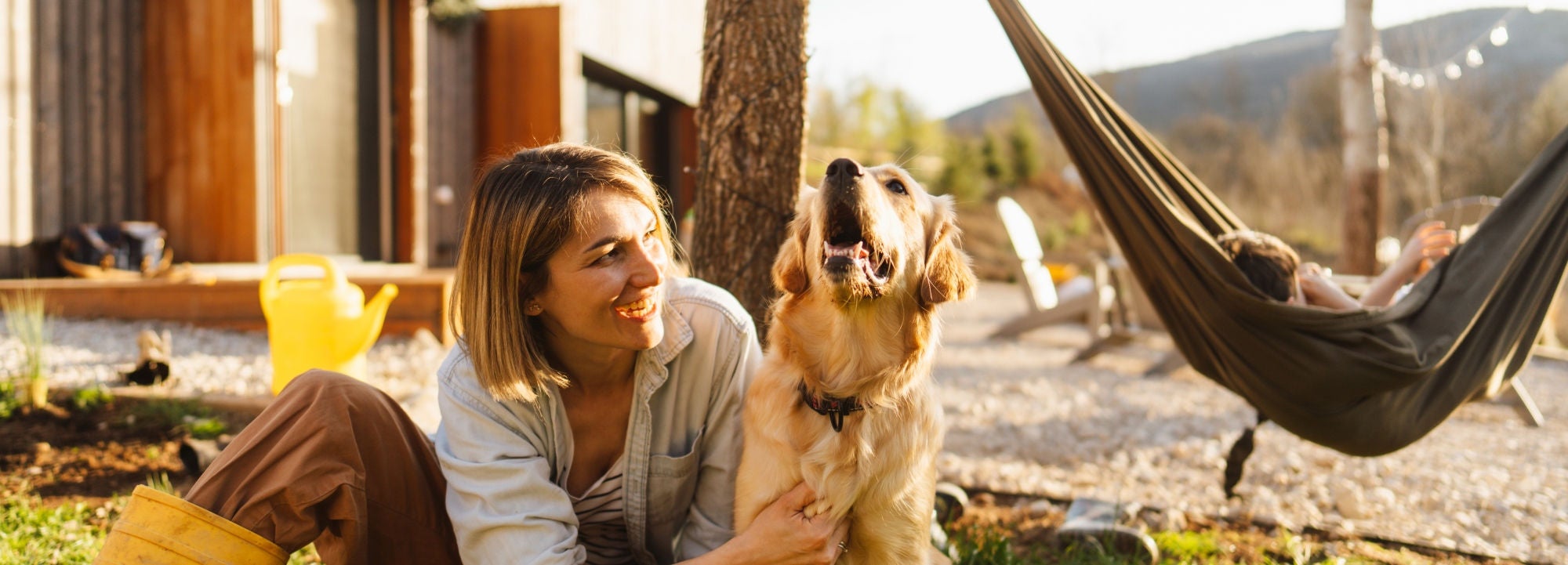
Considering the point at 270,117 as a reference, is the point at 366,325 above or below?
below

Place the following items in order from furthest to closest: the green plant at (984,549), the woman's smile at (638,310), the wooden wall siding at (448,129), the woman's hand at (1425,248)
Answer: the wooden wall siding at (448,129), the woman's hand at (1425,248), the green plant at (984,549), the woman's smile at (638,310)

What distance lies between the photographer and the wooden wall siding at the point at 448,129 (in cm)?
857

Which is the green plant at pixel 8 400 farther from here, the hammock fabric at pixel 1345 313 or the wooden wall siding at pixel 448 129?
the wooden wall siding at pixel 448 129

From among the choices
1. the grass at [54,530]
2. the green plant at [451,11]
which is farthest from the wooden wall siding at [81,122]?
the grass at [54,530]

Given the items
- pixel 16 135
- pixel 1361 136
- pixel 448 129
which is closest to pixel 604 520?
pixel 16 135

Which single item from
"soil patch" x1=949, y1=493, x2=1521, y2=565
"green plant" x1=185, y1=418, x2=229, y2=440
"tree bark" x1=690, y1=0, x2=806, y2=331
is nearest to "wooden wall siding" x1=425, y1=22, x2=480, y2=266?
"green plant" x1=185, y1=418, x2=229, y2=440

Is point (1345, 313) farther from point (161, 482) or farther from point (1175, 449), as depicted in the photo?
point (161, 482)

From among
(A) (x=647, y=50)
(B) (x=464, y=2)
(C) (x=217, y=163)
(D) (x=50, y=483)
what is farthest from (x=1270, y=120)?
(D) (x=50, y=483)

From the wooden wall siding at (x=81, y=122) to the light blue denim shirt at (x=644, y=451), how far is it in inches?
189

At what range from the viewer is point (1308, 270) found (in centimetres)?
326

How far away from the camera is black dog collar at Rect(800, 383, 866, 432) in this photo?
2045 millimetres

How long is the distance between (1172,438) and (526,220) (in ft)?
11.8

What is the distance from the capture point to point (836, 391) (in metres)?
2.06

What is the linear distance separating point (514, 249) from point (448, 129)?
290 inches
